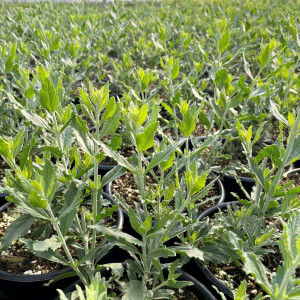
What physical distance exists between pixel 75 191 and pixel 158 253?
0.40m

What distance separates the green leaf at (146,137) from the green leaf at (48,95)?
0.41 metres

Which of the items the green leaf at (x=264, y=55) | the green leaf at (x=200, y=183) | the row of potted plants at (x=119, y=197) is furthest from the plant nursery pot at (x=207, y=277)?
the green leaf at (x=264, y=55)

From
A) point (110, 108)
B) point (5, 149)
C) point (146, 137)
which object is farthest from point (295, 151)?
point (5, 149)

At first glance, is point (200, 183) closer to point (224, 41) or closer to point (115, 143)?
point (115, 143)

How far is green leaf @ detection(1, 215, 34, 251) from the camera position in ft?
4.43

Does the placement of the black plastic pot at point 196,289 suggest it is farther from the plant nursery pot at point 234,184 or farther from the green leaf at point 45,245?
the plant nursery pot at point 234,184

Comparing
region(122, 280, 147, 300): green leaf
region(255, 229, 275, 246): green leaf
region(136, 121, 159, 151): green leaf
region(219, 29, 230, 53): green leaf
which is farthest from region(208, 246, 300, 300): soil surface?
region(219, 29, 230, 53): green leaf

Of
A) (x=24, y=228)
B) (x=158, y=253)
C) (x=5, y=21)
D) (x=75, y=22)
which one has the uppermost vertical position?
(x=5, y=21)

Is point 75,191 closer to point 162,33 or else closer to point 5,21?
point 162,33

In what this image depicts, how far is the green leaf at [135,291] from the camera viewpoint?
1312 mm

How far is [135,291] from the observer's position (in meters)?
1.35

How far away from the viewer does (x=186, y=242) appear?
186 centimetres

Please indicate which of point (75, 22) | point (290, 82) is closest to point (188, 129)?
point (290, 82)

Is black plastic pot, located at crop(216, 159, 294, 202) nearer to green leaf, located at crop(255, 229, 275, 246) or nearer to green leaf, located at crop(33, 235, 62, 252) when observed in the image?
green leaf, located at crop(255, 229, 275, 246)
